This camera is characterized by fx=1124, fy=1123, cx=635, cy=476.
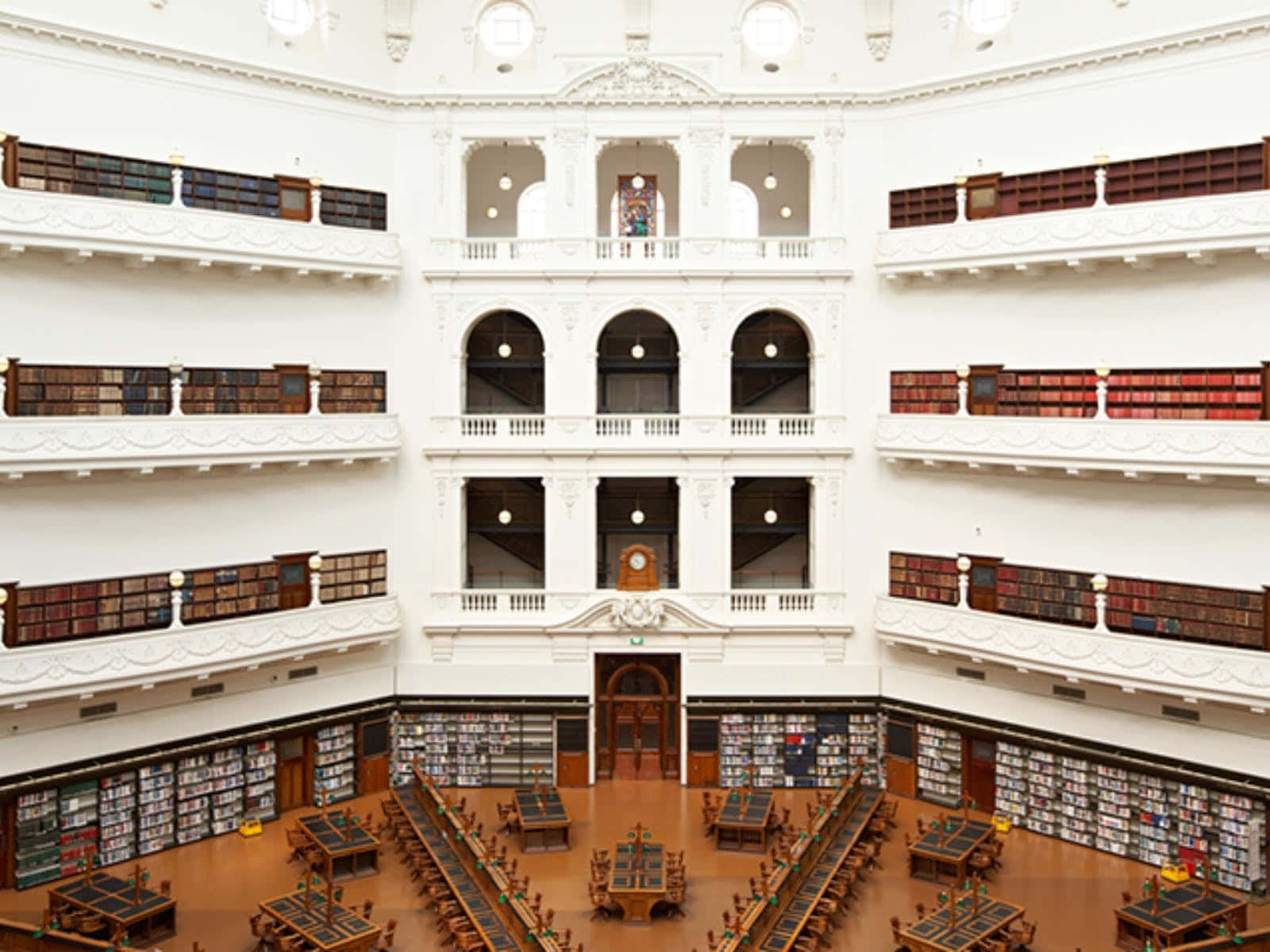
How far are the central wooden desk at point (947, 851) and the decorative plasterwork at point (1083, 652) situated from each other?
291 cm

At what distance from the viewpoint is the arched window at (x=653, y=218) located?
2478 cm

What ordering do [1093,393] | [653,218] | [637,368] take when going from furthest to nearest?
[653,218] < [637,368] < [1093,393]

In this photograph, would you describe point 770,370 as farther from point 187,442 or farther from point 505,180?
point 187,442

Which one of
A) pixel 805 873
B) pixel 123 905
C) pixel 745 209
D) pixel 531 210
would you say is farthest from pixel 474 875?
pixel 745 209

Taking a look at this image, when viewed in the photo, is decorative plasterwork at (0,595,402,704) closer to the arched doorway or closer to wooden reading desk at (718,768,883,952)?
the arched doorway

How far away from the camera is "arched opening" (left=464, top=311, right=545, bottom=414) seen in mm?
24469

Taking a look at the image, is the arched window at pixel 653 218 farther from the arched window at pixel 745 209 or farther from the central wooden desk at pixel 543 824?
the central wooden desk at pixel 543 824

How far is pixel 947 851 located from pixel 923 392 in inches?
332

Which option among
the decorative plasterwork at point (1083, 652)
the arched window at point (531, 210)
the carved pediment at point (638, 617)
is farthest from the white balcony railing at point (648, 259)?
the decorative plasterwork at point (1083, 652)

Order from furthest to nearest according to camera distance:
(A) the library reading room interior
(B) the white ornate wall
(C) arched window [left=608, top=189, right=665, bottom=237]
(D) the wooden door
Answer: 1. (C) arched window [left=608, top=189, right=665, bottom=237]
2. (D) the wooden door
3. (B) the white ornate wall
4. (A) the library reading room interior

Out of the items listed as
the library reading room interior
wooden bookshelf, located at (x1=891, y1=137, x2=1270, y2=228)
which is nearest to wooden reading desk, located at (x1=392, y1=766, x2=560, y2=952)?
the library reading room interior

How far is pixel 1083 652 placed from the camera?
1838 cm

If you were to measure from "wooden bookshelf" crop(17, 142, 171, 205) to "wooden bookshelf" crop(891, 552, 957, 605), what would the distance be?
14.8m

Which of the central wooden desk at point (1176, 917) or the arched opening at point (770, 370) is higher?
the arched opening at point (770, 370)
